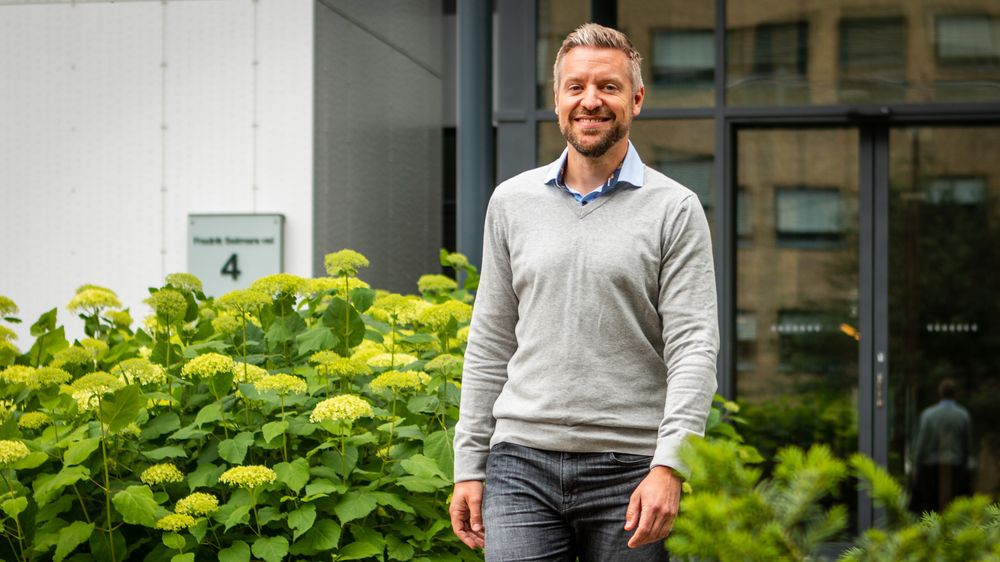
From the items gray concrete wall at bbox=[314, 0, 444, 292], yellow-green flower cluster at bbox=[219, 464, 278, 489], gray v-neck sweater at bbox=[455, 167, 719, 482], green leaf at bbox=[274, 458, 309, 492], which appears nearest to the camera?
gray v-neck sweater at bbox=[455, 167, 719, 482]

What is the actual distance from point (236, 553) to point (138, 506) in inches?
12.2

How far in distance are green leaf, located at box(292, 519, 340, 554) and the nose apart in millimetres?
1597

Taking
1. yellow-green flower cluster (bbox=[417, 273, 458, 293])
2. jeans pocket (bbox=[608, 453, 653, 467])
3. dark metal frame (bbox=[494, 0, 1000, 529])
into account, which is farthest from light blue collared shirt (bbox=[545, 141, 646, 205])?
dark metal frame (bbox=[494, 0, 1000, 529])

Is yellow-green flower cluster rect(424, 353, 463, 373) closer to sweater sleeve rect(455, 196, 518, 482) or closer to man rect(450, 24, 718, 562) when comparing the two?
sweater sleeve rect(455, 196, 518, 482)

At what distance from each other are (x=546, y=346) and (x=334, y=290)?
6.76ft

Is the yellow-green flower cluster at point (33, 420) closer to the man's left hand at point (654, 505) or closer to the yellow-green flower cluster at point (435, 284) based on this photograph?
→ the yellow-green flower cluster at point (435, 284)

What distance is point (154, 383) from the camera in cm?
411

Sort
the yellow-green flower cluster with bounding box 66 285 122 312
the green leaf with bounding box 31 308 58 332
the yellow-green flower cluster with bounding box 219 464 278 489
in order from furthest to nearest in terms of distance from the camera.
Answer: the green leaf with bounding box 31 308 58 332, the yellow-green flower cluster with bounding box 66 285 122 312, the yellow-green flower cluster with bounding box 219 464 278 489

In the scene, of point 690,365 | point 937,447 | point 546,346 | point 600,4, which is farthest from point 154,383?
point 937,447

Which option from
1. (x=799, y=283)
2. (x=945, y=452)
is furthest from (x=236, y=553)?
(x=945, y=452)

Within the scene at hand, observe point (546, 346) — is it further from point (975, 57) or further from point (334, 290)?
point (975, 57)

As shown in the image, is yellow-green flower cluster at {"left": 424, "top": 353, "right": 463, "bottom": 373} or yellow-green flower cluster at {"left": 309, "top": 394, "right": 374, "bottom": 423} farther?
yellow-green flower cluster at {"left": 424, "top": 353, "right": 463, "bottom": 373}

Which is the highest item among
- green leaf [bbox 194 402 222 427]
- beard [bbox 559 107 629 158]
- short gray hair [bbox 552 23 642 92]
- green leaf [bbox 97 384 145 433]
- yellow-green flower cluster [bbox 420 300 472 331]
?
short gray hair [bbox 552 23 642 92]

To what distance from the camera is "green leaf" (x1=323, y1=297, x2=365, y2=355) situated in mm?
4344
